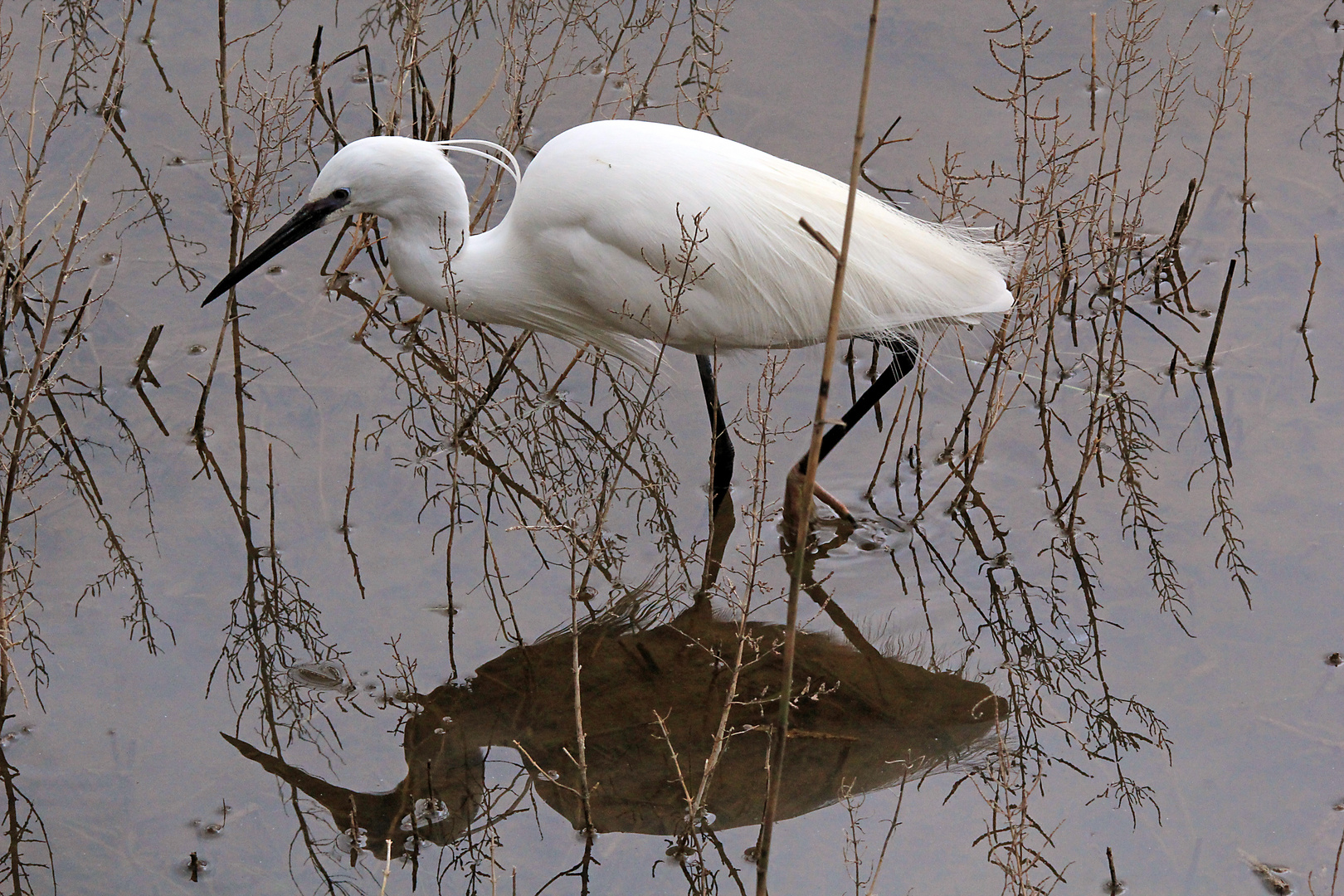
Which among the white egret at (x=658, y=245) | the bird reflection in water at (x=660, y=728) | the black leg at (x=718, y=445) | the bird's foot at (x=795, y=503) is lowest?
the bird reflection in water at (x=660, y=728)

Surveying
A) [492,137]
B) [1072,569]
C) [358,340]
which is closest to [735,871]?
[1072,569]

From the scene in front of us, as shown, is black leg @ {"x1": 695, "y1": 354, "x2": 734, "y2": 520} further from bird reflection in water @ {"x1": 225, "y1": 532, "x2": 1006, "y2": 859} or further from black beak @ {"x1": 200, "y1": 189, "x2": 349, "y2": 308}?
black beak @ {"x1": 200, "y1": 189, "x2": 349, "y2": 308}

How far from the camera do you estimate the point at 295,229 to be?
3289mm

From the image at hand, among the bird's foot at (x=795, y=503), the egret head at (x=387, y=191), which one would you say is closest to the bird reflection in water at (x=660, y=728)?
the bird's foot at (x=795, y=503)

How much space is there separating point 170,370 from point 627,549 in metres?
1.37

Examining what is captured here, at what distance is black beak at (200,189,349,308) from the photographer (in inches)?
128

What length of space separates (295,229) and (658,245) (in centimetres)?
83

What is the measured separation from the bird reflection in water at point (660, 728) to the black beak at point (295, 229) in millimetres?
1077

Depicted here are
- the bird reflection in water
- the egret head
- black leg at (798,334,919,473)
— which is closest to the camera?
the bird reflection in water

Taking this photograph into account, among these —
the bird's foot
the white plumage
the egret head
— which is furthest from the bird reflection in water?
the egret head

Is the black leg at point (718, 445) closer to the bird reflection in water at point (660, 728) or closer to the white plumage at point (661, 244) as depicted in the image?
the white plumage at point (661, 244)

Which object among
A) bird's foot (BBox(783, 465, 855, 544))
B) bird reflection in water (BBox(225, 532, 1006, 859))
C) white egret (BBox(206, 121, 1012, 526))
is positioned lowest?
bird reflection in water (BBox(225, 532, 1006, 859))

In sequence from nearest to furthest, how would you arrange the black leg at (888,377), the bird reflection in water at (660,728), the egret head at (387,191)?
the bird reflection in water at (660,728), the egret head at (387,191), the black leg at (888,377)

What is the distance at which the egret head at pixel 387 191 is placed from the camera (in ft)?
10.5
